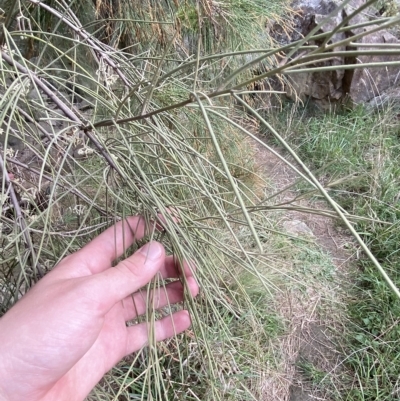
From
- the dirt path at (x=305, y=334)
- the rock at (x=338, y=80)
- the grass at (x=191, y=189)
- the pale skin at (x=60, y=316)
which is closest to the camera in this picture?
the pale skin at (x=60, y=316)

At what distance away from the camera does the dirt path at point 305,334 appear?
3.63 ft

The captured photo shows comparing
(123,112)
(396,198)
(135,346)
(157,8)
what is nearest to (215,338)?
(135,346)

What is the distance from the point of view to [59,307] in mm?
472

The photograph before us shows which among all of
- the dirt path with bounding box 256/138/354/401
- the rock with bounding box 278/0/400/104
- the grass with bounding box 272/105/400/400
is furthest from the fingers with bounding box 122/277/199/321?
the rock with bounding box 278/0/400/104

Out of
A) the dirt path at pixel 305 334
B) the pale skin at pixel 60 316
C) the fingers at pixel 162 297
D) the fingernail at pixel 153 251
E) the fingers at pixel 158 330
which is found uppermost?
the fingernail at pixel 153 251

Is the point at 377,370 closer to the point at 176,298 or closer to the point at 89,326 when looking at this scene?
the point at 176,298

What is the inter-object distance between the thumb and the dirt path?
2.42 ft

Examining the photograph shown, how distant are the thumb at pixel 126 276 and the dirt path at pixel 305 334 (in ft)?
2.42

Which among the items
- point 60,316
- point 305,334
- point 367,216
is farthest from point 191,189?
point 367,216

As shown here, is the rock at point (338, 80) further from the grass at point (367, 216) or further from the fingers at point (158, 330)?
the fingers at point (158, 330)

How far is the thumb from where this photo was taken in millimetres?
474

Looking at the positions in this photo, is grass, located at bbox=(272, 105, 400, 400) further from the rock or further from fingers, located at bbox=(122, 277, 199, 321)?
fingers, located at bbox=(122, 277, 199, 321)

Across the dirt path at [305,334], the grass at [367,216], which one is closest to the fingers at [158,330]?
the grass at [367,216]

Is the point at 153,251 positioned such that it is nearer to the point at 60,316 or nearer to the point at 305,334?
the point at 60,316
